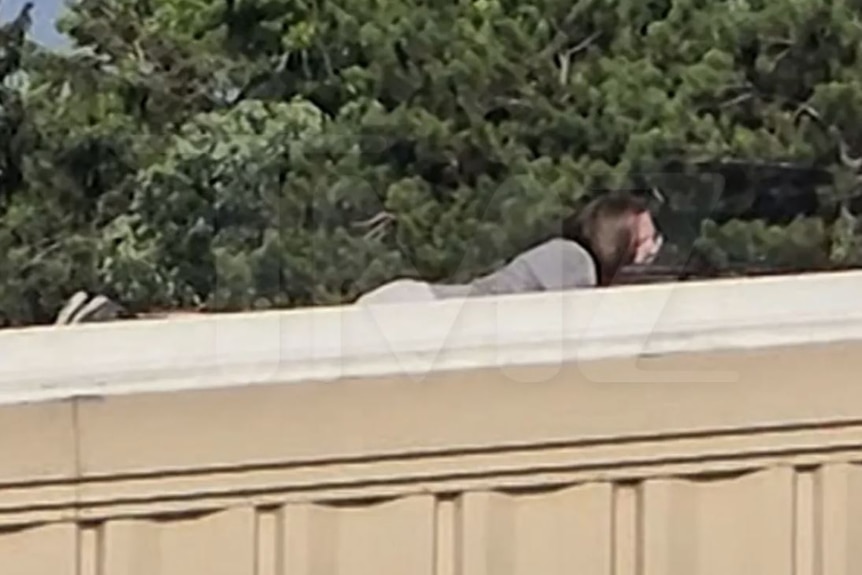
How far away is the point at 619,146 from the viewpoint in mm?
5273

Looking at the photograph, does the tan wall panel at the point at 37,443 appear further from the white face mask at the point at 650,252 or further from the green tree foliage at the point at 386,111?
the green tree foliage at the point at 386,111

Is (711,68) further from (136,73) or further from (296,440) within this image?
(296,440)

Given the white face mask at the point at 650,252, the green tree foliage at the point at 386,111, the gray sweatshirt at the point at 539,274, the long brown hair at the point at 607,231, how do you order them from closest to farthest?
1. the gray sweatshirt at the point at 539,274
2. the long brown hair at the point at 607,231
3. the white face mask at the point at 650,252
4. the green tree foliage at the point at 386,111

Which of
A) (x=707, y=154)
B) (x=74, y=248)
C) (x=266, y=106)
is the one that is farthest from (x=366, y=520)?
(x=266, y=106)

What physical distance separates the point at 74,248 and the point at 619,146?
1.55 m

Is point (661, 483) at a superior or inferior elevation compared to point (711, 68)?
inferior

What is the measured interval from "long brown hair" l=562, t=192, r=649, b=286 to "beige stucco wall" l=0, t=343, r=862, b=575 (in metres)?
0.30

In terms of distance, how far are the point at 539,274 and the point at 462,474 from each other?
1.75 feet

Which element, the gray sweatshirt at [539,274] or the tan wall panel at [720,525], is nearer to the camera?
the tan wall panel at [720,525]

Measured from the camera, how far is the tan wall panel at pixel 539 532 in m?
0.84

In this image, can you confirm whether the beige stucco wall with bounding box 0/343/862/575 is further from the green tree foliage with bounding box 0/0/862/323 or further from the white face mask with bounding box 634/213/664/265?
the green tree foliage with bounding box 0/0/862/323

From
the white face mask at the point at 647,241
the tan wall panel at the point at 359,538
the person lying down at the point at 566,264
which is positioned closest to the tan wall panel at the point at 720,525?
the tan wall panel at the point at 359,538

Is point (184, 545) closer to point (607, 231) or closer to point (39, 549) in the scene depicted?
point (39, 549)

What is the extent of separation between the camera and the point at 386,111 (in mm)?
5680
